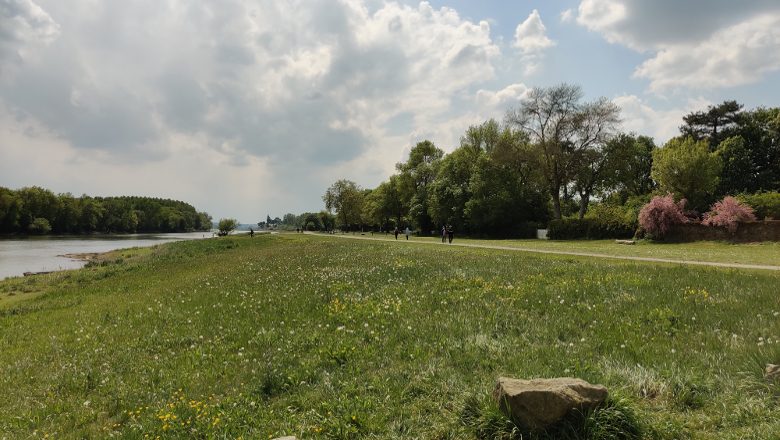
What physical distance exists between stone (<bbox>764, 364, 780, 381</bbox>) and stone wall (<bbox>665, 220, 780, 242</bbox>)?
4094cm

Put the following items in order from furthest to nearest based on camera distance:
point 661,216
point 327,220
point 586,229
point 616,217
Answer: point 327,220
point 586,229
point 616,217
point 661,216

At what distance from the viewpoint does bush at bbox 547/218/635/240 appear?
50.0m

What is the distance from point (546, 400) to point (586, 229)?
5395 cm

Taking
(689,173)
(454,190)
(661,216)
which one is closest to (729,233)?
(661,216)

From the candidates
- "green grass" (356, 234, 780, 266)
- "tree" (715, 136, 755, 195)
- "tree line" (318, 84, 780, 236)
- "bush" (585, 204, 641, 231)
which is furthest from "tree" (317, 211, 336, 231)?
"green grass" (356, 234, 780, 266)

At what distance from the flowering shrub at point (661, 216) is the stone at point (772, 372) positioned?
140 ft

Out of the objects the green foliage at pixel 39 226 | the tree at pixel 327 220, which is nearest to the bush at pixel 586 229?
the tree at pixel 327 220

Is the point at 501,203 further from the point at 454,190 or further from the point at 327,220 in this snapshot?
the point at 327,220

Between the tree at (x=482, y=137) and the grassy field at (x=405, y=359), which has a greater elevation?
the tree at (x=482, y=137)

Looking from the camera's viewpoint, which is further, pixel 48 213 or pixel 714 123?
pixel 48 213

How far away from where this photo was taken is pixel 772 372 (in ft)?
19.6

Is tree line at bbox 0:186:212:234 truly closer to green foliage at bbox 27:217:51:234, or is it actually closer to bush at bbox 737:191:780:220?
green foliage at bbox 27:217:51:234

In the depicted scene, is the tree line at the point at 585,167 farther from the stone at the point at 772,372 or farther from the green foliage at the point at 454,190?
the stone at the point at 772,372

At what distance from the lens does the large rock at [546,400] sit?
Result: 5113 mm
